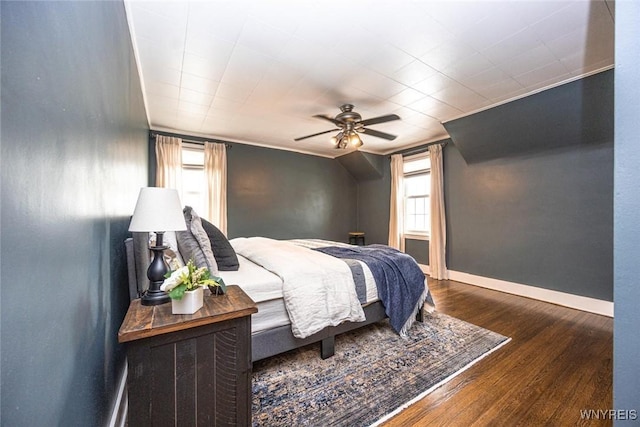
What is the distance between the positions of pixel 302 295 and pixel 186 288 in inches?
35.7

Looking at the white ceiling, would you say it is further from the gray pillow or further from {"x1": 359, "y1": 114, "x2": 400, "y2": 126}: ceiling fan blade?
the gray pillow

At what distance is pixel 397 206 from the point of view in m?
5.29

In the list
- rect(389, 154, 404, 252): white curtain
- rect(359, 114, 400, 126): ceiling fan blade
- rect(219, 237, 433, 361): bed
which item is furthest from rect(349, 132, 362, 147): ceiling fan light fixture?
rect(389, 154, 404, 252): white curtain

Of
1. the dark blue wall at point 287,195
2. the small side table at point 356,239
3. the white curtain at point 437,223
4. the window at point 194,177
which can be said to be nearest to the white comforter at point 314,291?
the window at point 194,177

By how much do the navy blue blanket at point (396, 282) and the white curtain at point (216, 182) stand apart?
2.66 m

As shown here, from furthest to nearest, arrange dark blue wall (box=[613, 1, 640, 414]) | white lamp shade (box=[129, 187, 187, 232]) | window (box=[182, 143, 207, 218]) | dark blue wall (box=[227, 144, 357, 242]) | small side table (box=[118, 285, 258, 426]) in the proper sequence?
dark blue wall (box=[227, 144, 357, 242]) < window (box=[182, 143, 207, 218]) < white lamp shade (box=[129, 187, 187, 232]) < small side table (box=[118, 285, 258, 426]) < dark blue wall (box=[613, 1, 640, 414])

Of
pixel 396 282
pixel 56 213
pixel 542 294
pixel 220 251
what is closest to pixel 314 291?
pixel 220 251

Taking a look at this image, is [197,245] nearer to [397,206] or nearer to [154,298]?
[154,298]

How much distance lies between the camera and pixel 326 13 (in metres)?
1.75

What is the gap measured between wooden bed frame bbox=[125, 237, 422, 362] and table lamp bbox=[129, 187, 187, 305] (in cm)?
26

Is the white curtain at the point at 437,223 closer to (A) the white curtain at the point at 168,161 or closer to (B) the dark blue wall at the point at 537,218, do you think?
(B) the dark blue wall at the point at 537,218

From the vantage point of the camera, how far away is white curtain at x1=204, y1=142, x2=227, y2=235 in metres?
4.39

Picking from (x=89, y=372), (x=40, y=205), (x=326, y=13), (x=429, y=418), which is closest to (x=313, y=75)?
(x=326, y=13)

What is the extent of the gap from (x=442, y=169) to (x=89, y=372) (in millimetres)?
4937
